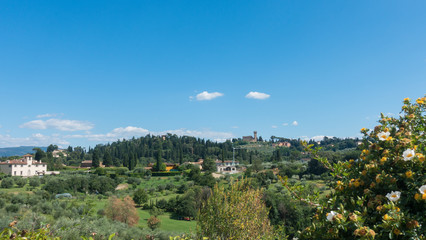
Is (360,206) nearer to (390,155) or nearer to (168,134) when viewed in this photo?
(390,155)

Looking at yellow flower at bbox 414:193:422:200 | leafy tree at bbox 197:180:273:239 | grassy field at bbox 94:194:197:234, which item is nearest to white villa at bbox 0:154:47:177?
grassy field at bbox 94:194:197:234

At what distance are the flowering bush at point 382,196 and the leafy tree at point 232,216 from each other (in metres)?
6.87

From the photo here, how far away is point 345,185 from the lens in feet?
6.90

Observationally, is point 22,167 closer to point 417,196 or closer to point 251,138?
point 417,196

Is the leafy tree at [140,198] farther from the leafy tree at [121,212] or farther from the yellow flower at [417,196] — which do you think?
the yellow flower at [417,196]

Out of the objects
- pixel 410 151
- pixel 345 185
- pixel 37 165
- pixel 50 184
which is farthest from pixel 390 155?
pixel 37 165

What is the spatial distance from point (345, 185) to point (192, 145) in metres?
120

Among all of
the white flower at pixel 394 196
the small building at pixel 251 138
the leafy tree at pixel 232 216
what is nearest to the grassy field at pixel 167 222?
the leafy tree at pixel 232 216

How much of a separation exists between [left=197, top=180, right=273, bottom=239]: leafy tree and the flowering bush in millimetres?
6871

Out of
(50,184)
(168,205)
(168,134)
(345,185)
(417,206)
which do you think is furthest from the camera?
(168,134)

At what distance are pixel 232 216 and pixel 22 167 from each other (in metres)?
65.2

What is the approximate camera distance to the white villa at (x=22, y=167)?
57312 mm

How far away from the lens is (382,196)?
5.83ft

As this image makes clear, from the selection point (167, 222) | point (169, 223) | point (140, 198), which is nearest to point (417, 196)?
point (169, 223)
